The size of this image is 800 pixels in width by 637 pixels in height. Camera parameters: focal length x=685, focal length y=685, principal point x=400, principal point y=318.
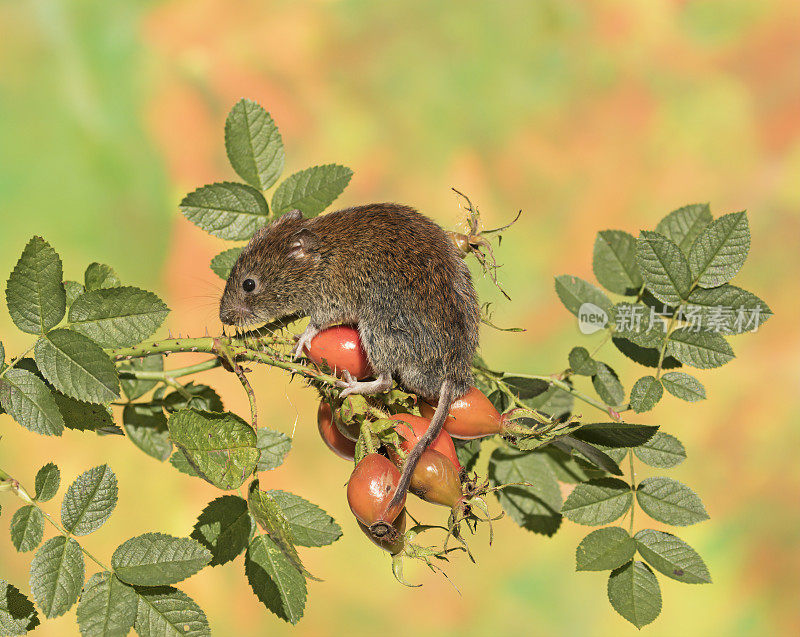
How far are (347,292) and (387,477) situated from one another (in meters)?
0.64

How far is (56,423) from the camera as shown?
1.21 m

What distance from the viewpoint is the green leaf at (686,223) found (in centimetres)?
175

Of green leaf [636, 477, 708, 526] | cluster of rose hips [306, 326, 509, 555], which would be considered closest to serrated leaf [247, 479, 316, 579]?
cluster of rose hips [306, 326, 509, 555]

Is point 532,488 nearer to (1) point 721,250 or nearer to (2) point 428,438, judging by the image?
(2) point 428,438

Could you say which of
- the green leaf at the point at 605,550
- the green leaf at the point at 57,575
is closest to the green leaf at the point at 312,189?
the green leaf at the point at 57,575

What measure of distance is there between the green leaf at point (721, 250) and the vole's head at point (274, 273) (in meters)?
0.92

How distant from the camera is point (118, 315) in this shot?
1.32m

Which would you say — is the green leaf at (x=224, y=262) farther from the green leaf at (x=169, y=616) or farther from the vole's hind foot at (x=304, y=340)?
the green leaf at (x=169, y=616)

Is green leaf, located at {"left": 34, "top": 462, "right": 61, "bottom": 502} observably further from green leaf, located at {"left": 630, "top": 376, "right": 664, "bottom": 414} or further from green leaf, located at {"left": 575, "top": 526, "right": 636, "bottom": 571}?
green leaf, located at {"left": 630, "top": 376, "right": 664, "bottom": 414}

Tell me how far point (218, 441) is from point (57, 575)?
385 mm

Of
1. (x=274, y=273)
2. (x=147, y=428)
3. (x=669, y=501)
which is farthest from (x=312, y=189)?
(x=669, y=501)

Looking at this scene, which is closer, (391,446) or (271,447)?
(391,446)

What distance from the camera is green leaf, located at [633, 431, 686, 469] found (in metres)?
1.53

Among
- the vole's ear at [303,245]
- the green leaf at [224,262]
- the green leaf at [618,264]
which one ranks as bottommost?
the green leaf at [224,262]
